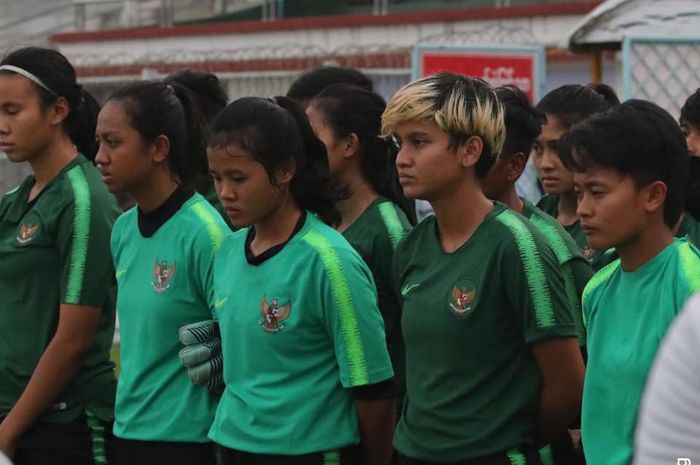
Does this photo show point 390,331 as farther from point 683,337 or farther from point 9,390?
point 683,337

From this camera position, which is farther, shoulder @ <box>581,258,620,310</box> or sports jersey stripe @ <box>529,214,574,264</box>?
sports jersey stripe @ <box>529,214,574,264</box>

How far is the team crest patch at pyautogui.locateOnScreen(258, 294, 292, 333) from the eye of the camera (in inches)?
150

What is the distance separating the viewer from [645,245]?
10.8ft

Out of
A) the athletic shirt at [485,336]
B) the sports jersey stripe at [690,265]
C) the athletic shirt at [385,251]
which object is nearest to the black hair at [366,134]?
the athletic shirt at [385,251]

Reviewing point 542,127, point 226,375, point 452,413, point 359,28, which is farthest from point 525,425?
point 359,28

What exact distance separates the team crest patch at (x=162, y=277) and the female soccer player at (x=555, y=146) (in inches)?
52.6

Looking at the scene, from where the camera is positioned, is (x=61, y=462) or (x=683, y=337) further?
(x=61, y=462)

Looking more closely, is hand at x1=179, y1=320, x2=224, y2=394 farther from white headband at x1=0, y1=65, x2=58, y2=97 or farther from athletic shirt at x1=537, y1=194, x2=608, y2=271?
athletic shirt at x1=537, y1=194, x2=608, y2=271

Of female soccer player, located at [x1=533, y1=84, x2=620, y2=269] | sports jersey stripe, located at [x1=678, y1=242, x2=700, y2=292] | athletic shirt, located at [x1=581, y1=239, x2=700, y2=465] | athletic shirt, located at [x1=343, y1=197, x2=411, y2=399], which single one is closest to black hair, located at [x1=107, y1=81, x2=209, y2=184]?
athletic shirt, located at [x1=343, y1=197, x2=411, y2=399]

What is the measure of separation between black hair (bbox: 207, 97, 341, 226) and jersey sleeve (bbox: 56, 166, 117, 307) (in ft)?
2.43

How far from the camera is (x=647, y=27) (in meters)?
7.48

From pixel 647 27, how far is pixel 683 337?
5.86 metres

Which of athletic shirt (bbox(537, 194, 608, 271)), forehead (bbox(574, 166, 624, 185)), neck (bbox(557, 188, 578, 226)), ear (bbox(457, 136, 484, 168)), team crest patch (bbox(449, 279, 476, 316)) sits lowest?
athletic shirt (bbox(537, 194, 608, 271))

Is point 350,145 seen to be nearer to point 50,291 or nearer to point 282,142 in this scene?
point 282,142
